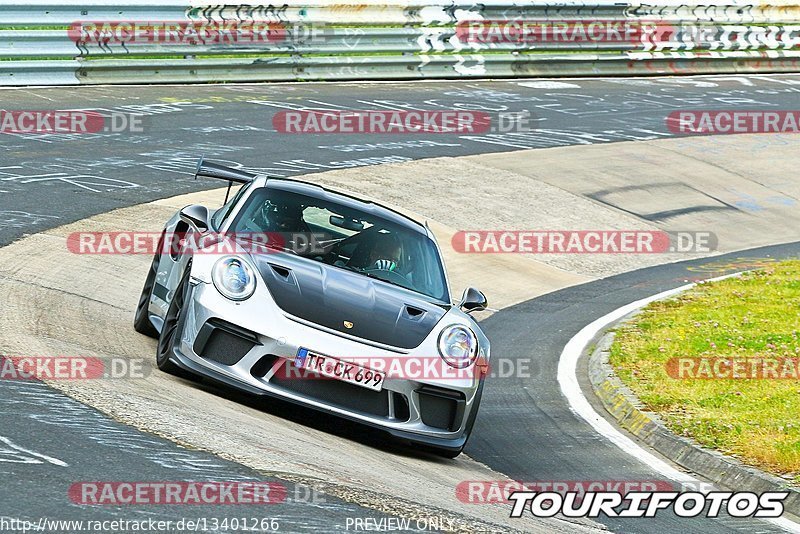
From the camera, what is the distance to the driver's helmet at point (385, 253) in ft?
27.6

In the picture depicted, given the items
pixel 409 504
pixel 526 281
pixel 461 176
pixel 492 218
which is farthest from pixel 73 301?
pixel 461 176

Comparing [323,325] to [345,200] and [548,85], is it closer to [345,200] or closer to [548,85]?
[345,200]

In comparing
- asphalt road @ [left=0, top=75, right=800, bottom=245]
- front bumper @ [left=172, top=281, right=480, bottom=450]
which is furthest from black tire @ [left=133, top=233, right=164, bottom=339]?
asphalt road @ [left=0, top=75, right=800, bottom=245]

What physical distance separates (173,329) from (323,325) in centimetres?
94

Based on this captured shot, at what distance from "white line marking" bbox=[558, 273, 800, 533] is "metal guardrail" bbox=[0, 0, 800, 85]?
30.2ft

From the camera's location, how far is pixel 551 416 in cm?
933

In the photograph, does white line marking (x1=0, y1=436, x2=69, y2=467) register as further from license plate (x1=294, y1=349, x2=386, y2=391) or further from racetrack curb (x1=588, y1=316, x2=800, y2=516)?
racetrack curb (x1=588, y1=316, x2=800, y2=516)

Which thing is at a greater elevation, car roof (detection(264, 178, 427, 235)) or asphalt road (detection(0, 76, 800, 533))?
car roof (detection(264, 178, 427, 235))

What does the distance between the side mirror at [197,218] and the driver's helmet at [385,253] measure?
41.7 inches

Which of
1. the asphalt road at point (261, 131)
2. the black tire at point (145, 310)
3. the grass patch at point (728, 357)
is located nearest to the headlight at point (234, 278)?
the black tire at point (145, 310)

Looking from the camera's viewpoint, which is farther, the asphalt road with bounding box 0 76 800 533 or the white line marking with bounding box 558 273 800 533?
the white line marking with bounding box 558 273 800 533

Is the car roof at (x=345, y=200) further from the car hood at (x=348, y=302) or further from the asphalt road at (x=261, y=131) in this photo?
the asphalt road at (x=261, y=131)

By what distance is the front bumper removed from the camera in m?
7.12

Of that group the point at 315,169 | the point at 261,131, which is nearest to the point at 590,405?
the point at 315,169
